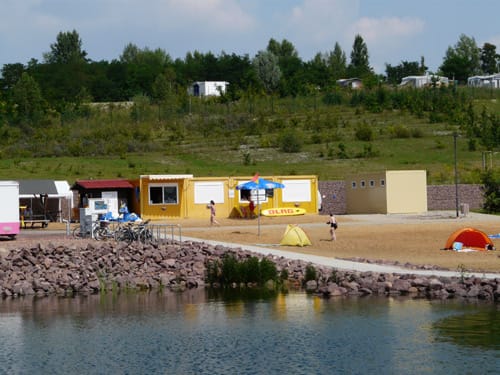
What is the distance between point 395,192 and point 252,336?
33.4 meters

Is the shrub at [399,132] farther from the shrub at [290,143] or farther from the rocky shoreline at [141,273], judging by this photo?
the rocky shoreline at [141,273]

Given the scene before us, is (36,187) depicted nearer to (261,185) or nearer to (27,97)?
(261,185)

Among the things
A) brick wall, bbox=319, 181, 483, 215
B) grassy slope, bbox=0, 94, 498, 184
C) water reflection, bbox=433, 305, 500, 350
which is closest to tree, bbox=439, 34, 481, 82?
grassy slope, bbox=0, 94, 498, 184

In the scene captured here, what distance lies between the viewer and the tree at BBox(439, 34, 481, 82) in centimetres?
13675

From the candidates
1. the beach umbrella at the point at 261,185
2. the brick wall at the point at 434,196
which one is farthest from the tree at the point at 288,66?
the beach umbrella at the point at 261,185

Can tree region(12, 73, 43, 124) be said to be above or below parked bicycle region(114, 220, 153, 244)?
above

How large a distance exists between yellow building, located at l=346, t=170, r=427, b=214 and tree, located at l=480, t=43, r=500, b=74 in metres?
106

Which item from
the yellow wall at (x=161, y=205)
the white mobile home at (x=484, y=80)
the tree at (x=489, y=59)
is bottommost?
the yellow wall at (x=161, y=205)

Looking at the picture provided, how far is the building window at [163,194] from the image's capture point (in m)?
50.7

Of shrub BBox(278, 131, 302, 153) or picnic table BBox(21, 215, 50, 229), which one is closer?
picnic table BBox(21, 215, 50, 229)

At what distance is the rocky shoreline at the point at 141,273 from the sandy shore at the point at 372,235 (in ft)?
6.92

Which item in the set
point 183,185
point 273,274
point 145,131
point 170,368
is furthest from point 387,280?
point 145,131

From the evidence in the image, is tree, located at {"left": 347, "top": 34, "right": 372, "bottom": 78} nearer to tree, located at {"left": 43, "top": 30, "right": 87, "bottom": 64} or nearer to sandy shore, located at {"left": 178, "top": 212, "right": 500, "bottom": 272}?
tree, located at {"left": 43, "top": 30, "right": 87, "bottom": 64}

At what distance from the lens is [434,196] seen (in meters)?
57.9
